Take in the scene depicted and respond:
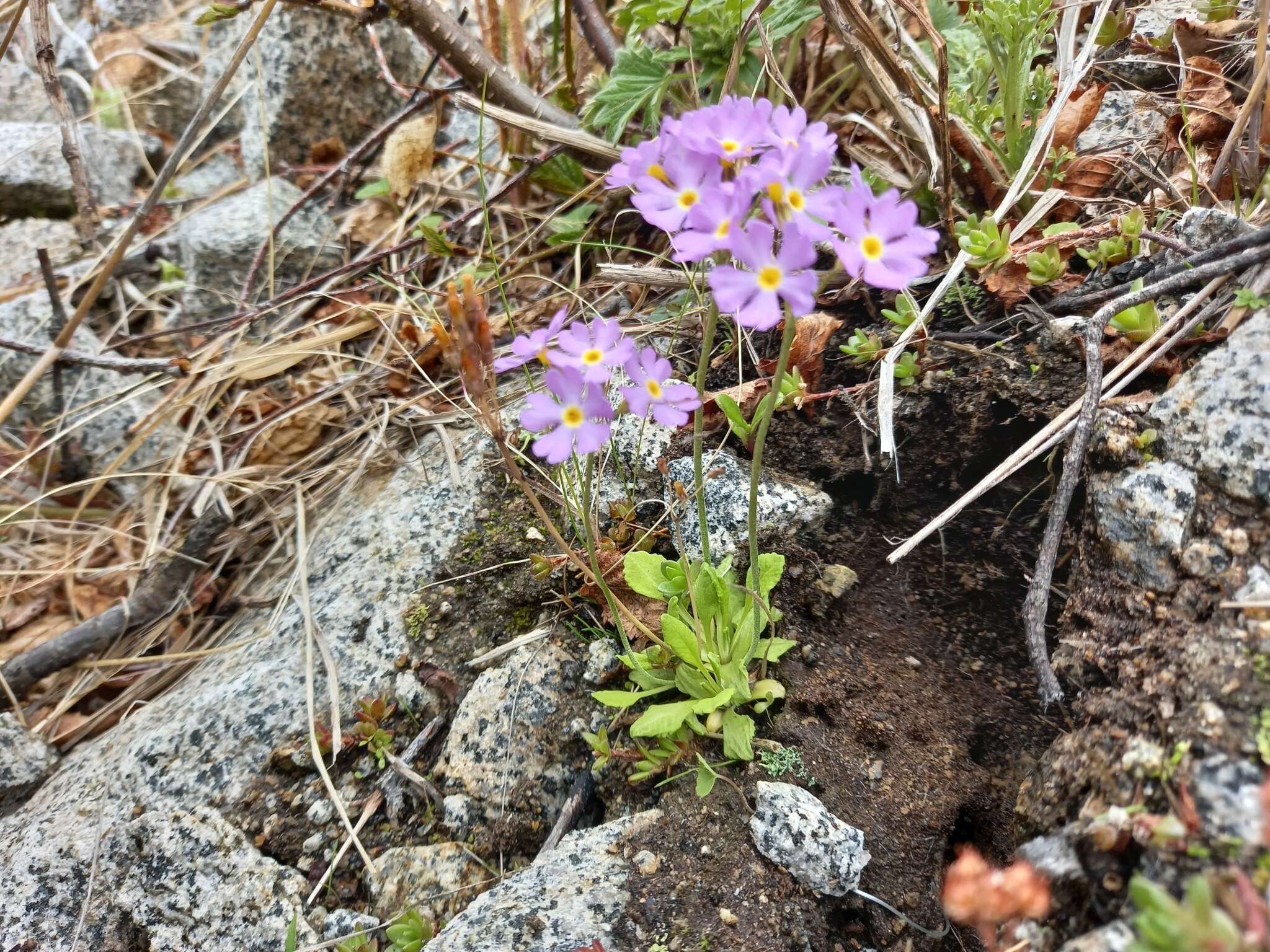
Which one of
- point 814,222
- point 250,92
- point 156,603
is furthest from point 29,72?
point 814,222

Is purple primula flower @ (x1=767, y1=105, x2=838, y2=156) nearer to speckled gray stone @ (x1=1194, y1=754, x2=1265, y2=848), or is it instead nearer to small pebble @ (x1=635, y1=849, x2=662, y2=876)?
speckled gray stone @ (x1=1194, y1=754, x2=1265, y2=848)

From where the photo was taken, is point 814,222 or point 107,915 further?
point 107,915

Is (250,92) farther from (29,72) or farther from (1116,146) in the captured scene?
(1116,146)

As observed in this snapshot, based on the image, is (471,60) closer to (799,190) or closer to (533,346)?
(533,346)

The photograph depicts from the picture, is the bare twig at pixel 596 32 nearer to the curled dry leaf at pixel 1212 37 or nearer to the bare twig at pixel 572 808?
the curled dry leaf at pixel 1212 37

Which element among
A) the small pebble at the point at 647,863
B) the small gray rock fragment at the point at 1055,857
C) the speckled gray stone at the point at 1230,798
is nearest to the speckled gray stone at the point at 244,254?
the small pebble at the point at 647,863

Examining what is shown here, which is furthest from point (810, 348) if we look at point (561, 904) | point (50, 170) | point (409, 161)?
point (50, 170)
